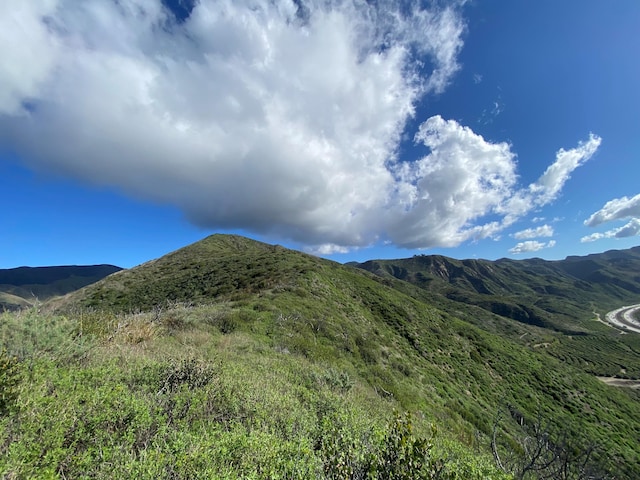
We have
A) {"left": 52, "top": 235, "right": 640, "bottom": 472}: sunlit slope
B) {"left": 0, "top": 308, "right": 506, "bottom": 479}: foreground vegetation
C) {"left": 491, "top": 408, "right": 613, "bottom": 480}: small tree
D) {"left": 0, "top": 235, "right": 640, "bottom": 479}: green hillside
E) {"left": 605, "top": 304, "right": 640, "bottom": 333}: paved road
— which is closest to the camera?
{"left": 0, "top": 308, "right": 506, "bottom": 479}: foreground vegetation

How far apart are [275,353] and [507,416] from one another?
22378 mm

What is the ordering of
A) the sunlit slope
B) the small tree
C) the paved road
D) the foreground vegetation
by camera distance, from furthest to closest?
the paved road < the sunlit slope < the small tree < the foreground vegetation

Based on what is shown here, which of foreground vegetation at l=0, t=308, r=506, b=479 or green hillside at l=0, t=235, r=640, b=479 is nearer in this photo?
foreground vegetation at l=0, t=308, r=506, b=479

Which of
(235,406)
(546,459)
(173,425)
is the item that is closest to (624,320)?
(546,459)

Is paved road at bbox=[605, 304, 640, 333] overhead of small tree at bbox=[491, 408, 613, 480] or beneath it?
overhead

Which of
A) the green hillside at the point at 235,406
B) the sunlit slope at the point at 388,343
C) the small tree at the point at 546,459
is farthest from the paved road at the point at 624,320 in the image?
the small tree at the point at 546,459

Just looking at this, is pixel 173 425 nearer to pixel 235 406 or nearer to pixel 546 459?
pixel 235 406

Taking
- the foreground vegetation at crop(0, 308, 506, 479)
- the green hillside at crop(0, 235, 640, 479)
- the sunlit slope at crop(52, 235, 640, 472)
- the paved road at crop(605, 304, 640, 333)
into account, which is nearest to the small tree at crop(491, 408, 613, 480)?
the green hillside at crop(0, 235, 640, 479)

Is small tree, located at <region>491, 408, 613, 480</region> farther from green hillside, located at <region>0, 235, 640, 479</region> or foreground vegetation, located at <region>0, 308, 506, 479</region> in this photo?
foreground vegetation, located at <region>0, 308, 506, 479</region>

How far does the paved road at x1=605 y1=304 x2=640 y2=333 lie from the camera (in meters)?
140

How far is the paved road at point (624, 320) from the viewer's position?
140 metres

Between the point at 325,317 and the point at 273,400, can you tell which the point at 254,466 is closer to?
the point at 273,400

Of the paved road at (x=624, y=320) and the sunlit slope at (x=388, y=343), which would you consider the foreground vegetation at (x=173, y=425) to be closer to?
the sunlit slope at (x=388, y=343)

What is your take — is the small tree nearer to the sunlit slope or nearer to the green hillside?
the green hillside
